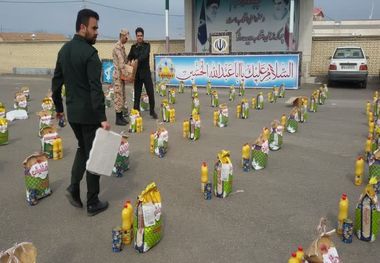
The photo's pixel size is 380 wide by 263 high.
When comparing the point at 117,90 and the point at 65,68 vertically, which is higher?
the point at 65,68

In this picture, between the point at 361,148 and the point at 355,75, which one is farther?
the point at 355,75

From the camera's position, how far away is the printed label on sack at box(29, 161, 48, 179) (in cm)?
469

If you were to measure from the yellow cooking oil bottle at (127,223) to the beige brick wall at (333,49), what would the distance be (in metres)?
19.6

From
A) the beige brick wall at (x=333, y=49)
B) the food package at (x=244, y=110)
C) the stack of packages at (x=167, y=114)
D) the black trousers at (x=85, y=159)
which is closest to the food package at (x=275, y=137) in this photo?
the food package at (x=244, y=110)

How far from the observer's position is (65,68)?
4082 millimetres

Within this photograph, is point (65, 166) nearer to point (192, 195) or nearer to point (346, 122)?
point (192, 195)

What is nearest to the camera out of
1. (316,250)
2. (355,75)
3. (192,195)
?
(316,250)

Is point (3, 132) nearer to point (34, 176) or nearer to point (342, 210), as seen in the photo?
point (34, 176)

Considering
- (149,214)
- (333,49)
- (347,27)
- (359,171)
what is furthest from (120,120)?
(347,27)

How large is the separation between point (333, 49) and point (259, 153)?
57.1ft

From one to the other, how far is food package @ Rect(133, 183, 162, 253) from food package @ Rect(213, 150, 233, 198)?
4.17 feet

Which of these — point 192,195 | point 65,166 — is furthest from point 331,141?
point 65,166

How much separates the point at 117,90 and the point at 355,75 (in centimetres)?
1211

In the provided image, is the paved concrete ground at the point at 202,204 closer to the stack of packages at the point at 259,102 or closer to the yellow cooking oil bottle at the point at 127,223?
the yellow cooking oil bottle at the point at 127,223
